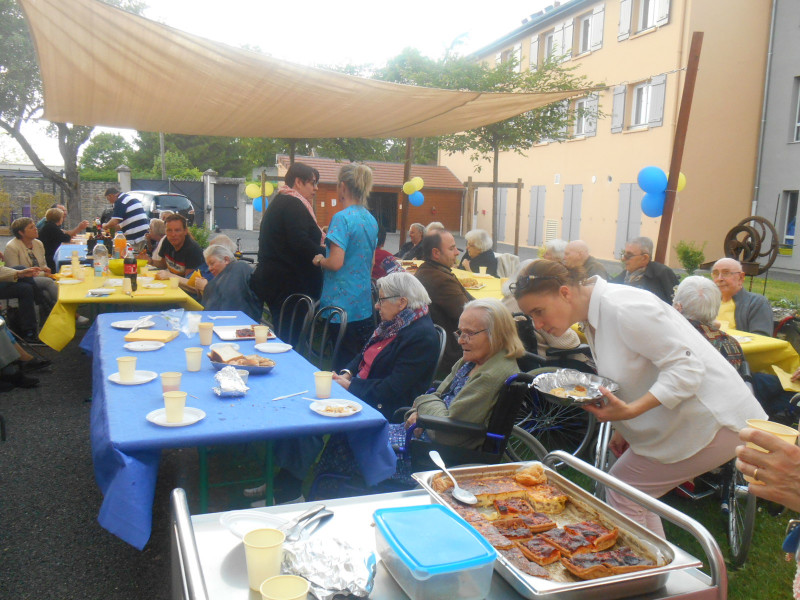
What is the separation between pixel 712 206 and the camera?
1745 centimetres

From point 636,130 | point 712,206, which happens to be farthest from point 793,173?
point 636,130

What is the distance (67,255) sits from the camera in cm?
876

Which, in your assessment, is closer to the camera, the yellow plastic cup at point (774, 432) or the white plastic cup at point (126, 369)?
the yellow plastic cup at point (774, 432)

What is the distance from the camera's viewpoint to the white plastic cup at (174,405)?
2.17 meters

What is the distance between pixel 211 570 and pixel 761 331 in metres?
4.61

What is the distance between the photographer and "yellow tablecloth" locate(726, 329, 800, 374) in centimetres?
410

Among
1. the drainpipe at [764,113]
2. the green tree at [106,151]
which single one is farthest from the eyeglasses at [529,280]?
the green tree at [106,151]

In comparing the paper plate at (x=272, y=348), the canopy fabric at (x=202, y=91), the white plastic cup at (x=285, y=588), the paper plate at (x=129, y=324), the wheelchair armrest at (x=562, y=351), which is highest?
the canopy fabric at (x=202, y=91)

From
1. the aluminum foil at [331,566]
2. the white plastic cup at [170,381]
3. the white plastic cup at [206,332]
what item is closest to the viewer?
the aluminum foil at [331,566]

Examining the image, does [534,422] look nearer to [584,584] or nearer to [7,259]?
[584,584]

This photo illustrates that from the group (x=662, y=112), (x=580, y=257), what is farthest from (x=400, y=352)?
(x=662, y=112)

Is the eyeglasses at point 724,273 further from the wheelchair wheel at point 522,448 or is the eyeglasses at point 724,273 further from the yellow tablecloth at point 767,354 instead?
the wheelchair wheel at point 522,448

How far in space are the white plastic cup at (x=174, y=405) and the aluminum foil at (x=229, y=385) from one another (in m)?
0.35

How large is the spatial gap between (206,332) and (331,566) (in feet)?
8.14
